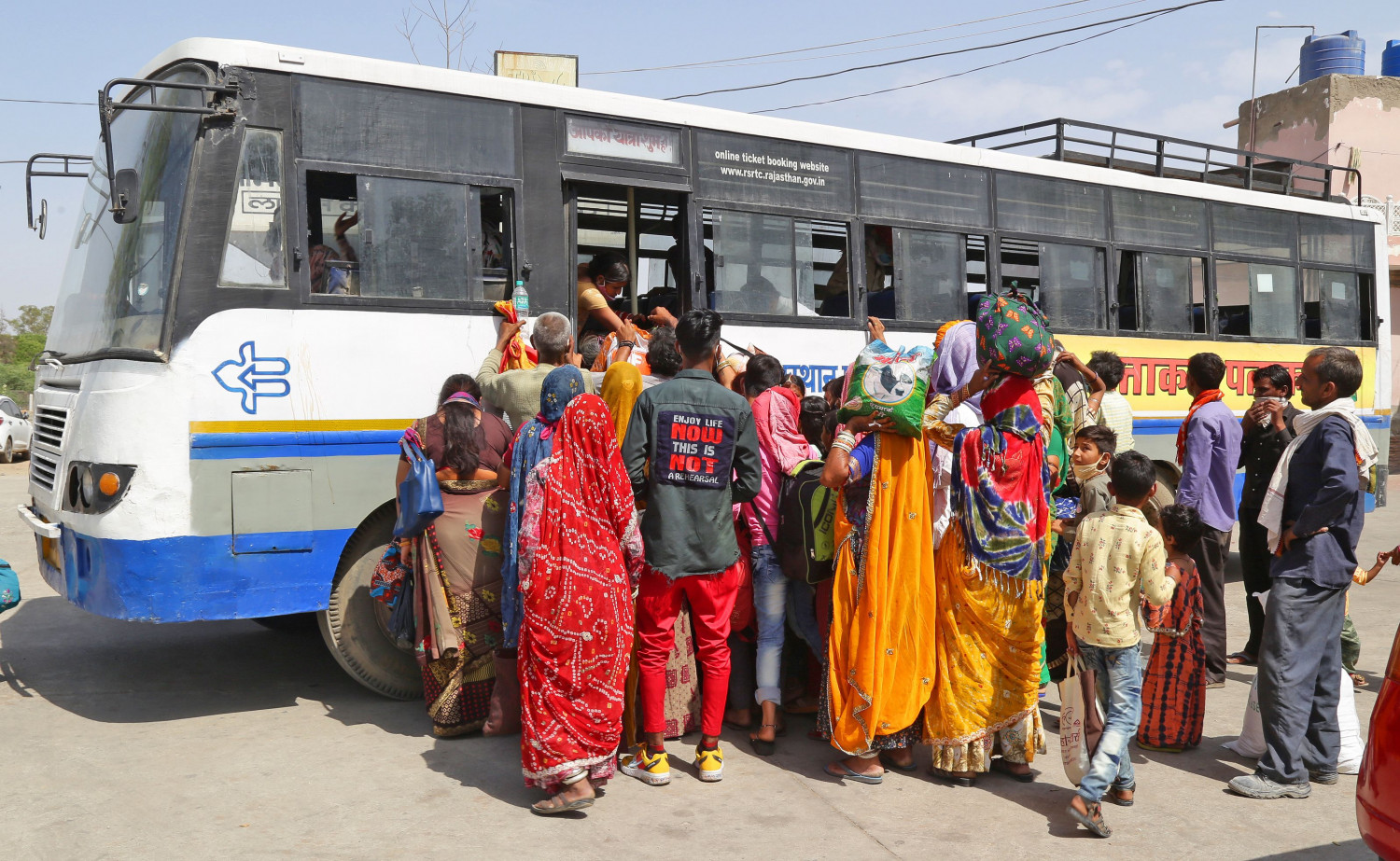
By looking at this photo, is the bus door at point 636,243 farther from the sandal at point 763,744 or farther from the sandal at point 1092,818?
the sandal at point 1092,818

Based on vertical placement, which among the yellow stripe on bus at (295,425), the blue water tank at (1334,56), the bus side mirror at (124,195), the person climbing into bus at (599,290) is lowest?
the yellow stripe on bus at (295,425)

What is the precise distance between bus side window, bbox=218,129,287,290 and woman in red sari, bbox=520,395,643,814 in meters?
1.83

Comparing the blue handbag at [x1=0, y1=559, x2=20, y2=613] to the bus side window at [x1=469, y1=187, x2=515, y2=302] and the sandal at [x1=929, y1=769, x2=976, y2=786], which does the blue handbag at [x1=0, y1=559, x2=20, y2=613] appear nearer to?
the bus side window at [x1=469, y1=187, x2=515, y2=302]

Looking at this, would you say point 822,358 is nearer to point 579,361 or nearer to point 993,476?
point 579,361

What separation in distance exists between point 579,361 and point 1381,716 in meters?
4.23

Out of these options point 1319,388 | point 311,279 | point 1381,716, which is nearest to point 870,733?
point 1381,716

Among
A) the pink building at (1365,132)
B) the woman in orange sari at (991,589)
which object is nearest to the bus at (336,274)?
the woman in orange sari at (991,589)

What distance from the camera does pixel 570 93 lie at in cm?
600

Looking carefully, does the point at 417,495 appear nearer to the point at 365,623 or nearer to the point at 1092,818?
the point at 365,623

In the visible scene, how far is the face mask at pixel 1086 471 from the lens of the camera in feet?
17.0

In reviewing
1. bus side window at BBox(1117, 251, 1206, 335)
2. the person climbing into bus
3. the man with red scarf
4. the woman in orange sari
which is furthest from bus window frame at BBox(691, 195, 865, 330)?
bus side window at BBox(1117, 251, 1206, 335)

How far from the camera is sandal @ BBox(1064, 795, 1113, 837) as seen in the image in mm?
3928

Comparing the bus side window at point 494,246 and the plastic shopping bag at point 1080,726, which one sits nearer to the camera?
the plastic shopping bag at point 1080,726

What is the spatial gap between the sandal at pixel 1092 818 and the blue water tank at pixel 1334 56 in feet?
70.7
